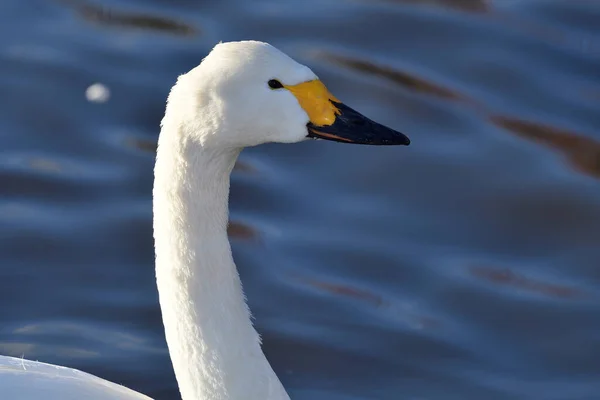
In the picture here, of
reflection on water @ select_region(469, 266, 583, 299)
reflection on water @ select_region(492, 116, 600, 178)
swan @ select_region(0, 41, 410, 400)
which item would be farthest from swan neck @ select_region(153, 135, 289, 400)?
reflection on water @ select_region(492, 116, 600, 178)

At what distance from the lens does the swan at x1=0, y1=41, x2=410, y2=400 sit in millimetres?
4031

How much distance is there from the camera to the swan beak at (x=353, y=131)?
4195 millimetres

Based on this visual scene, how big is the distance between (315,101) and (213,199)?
0.43 m

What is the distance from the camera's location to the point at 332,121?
4215 millimetres

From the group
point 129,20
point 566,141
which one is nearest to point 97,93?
point 129,20

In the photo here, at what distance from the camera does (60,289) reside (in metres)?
6.15

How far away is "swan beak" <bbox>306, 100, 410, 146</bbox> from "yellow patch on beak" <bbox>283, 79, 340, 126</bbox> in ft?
0.06

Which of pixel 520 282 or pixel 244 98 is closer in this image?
pixel 244 98

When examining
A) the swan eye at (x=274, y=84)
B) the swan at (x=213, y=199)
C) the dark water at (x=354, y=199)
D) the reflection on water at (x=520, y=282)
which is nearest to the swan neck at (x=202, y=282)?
the swan at (x=213, y=199)

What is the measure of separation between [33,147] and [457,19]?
8.98 feet

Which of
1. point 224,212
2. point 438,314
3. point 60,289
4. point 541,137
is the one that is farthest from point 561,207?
point 224,212

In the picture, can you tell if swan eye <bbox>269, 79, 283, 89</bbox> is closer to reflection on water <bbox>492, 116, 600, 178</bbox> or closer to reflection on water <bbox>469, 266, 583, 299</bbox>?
reflection on water <bbox>469, 266, 583, 299</bbox>

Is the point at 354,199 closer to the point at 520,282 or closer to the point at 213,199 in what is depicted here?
the point at 520,282

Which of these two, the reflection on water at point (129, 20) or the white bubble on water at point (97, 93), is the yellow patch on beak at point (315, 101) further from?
the reflection on water at point (129, 20)
